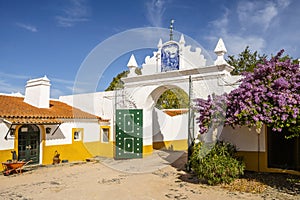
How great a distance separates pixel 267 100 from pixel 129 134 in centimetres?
722

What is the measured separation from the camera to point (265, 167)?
8.45 meters

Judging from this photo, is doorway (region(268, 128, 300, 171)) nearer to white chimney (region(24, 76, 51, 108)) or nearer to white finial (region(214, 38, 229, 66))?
white finial (region(214, 38, 229, 66))

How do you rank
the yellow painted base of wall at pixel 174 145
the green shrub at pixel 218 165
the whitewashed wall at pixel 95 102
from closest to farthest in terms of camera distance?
the green shrub at pixel 218 165, the whitewashed wall at pixel 95 102, the yellow painted base of wall at pixel 174 145

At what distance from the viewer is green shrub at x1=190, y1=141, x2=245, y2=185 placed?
6.92 m

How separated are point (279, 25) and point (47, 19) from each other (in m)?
9.38

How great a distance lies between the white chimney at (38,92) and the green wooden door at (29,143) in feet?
5.46

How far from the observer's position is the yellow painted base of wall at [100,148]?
13.0m

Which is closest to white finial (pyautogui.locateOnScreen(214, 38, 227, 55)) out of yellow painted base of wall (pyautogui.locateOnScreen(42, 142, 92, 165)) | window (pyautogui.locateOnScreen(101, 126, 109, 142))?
window (pyautogui.locateOnScreen(101, 126, 109, 142))

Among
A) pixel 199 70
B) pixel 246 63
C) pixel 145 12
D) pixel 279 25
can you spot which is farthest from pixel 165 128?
pixel 246 63

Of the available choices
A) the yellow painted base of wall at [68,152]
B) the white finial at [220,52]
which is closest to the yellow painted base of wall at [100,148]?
the yellow painted base of wall at [68,152]

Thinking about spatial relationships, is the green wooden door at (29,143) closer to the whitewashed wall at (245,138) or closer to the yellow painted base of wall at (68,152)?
→ the yellow painted base of wall at (68,152)

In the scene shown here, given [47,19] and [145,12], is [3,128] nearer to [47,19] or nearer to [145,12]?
[47,19]

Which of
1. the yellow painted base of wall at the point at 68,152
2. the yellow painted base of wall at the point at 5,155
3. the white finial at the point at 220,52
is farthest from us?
the yellow painted base of wall at the point at 68,152

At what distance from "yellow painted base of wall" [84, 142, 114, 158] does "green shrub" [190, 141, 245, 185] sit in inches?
255
